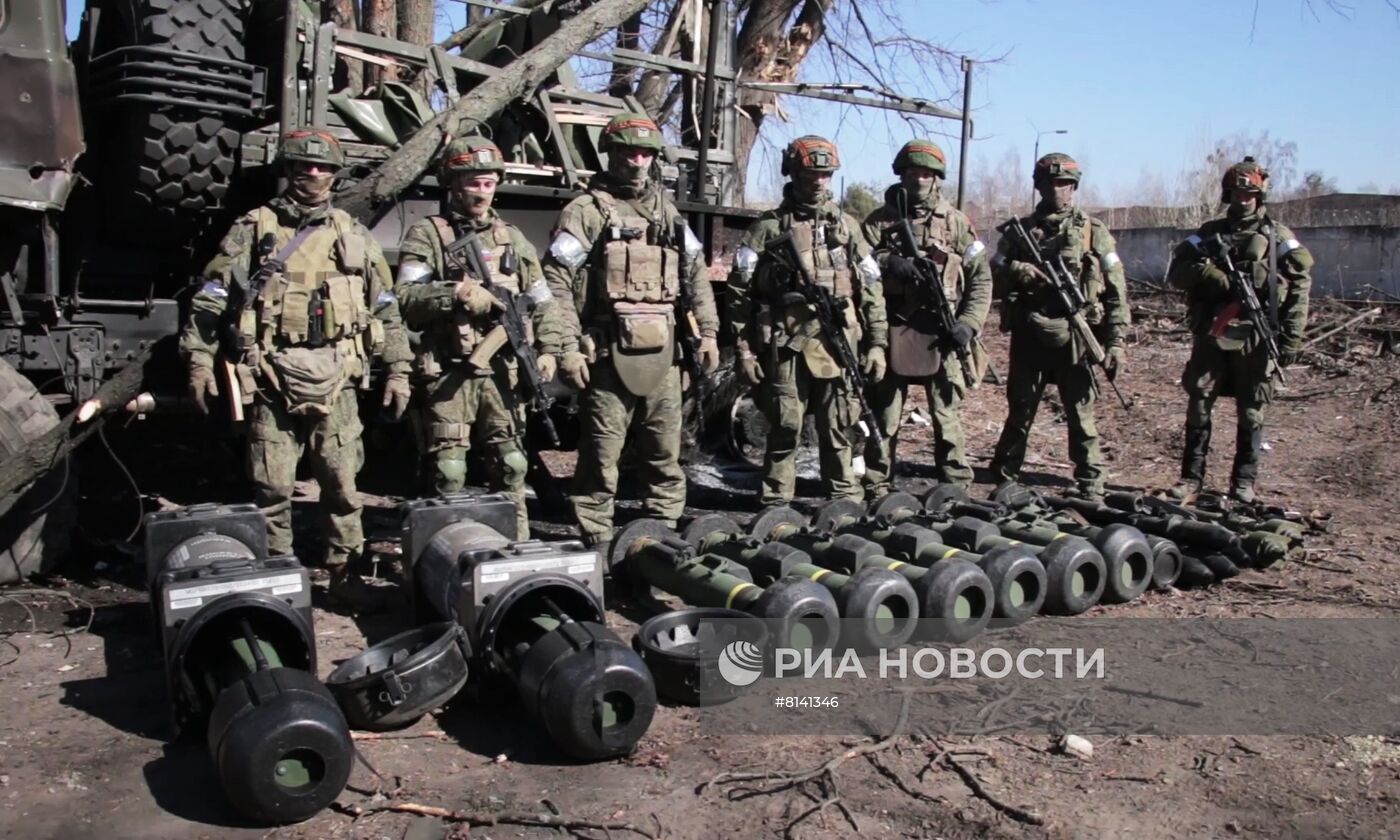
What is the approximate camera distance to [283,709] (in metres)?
3.34

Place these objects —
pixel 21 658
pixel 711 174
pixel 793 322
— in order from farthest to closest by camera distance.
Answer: pixel 711 174 → pixel 793 322 → pixel 21 658

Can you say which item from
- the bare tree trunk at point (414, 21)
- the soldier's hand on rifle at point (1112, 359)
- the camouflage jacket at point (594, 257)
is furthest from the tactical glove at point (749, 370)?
the bare tree trunk at point (414, 21)

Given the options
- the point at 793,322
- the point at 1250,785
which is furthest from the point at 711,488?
the point at 1250,785

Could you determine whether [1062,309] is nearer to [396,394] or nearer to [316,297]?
[396,394]

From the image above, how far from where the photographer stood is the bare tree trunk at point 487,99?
6.15 m

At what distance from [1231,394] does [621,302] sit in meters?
4.09

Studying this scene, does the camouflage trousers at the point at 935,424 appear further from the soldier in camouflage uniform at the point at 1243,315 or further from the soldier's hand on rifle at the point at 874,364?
the soldier in camouflage uniform at the point at 1243,315

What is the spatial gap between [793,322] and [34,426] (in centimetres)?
358

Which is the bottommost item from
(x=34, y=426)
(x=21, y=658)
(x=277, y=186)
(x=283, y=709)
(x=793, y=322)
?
(x=21, y=658)

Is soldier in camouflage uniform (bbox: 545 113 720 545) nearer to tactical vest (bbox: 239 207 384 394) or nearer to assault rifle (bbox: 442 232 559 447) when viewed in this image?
assault rifle (bbox: 442 232 559 447)

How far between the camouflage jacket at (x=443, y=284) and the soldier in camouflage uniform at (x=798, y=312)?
4.28 feet

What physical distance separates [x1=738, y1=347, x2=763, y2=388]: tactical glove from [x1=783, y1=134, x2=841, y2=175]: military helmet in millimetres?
1003

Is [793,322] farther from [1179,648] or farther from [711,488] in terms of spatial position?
[1179,648]

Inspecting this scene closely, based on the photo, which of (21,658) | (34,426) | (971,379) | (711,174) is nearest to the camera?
(21,658)
